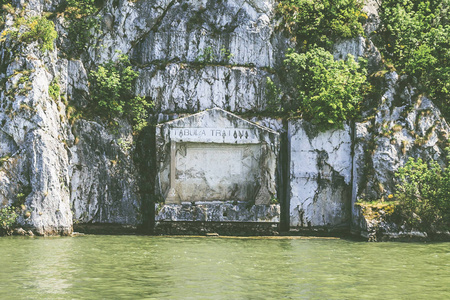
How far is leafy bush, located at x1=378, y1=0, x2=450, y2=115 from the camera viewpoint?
92.4 feet

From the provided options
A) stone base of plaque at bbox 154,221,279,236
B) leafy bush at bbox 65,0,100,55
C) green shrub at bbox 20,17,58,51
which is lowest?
stone base of plaque at bbox 154,221,279,236

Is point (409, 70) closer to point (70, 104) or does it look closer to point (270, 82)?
point (270, 82)

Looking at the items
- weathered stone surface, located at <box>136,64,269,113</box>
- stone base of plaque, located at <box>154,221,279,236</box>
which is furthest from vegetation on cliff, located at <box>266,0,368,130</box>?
stone base of plaque, located at <box>154,221,279,236</box>

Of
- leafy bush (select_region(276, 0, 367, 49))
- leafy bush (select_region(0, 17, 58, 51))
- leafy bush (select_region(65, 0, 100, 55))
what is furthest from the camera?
leafy bush (select_region(276, 0, 367, 49))

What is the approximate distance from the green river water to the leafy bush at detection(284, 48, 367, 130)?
5.91 metres

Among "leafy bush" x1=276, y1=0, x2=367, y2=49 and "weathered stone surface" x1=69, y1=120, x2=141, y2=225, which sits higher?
"leafy bush" x1=276, y1=0, x2=367, y2=49

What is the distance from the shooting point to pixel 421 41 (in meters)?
29.2

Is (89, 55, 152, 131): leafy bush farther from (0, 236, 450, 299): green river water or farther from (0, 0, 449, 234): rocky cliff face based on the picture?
(0, 236, 450, 299): green river water

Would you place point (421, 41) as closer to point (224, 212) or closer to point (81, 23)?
point (224, 212)

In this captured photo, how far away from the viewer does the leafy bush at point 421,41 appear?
2816 cm

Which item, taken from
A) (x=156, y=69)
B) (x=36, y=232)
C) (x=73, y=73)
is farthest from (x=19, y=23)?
(x=36, y=232)

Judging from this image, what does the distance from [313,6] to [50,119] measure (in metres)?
13.0

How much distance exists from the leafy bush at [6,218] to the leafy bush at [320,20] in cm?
1457

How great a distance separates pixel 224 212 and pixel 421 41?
39.9 feet
